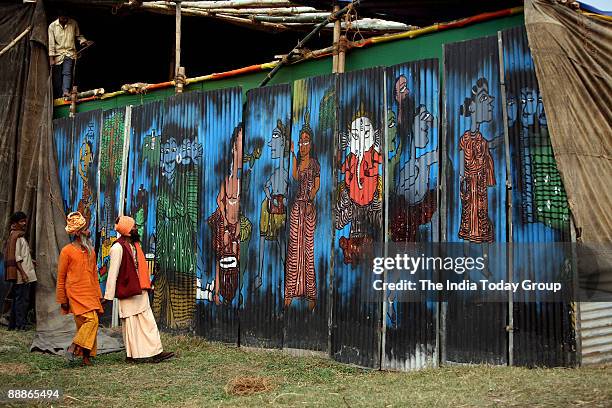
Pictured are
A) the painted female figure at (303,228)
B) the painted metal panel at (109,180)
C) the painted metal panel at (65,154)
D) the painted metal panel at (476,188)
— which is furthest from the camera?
the painted metal panel at (65,154)

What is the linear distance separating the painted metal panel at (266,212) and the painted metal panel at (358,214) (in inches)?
28.8

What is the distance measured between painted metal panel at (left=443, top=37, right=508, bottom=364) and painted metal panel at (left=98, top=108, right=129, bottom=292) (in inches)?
194

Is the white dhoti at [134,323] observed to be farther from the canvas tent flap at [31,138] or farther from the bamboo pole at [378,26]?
the bamboo pole at [378,26]

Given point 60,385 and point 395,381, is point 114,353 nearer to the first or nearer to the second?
point 60,385

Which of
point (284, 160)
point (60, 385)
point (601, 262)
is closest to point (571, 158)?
point (601, 262)

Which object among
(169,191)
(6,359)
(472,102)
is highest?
(472,102)

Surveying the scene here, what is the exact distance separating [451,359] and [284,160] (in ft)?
8.76

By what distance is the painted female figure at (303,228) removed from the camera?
21.8ft

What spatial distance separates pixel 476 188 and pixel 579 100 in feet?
3.32

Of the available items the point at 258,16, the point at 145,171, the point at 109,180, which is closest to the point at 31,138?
the point at 109,180

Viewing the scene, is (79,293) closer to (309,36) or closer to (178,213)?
(178,213)

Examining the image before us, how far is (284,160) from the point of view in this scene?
7.05m

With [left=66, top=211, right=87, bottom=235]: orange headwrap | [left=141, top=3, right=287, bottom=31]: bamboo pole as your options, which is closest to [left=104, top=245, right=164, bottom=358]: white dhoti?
[left=66, top=211, right=87, bottom=235]: orange headwrap

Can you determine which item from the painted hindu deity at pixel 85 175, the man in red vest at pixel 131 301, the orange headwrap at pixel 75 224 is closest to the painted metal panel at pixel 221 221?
the man in red vest at pixel 131 301
